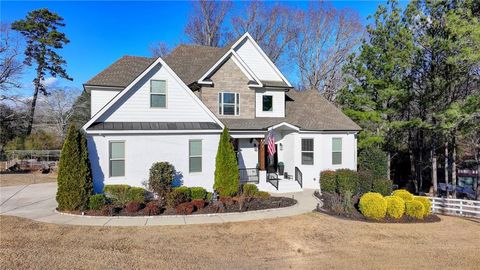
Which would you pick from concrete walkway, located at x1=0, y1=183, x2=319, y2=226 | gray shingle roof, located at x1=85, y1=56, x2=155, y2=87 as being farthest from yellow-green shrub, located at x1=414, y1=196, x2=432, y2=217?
gray shingle roof, located at x1=85, y1=56, x2=155, y2=87

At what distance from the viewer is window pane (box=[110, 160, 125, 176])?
14.9m

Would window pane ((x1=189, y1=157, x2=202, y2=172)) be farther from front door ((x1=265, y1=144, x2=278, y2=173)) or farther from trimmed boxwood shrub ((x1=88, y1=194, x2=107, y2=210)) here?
front door ((x1=265, y1=144, x2=278, y2=173))

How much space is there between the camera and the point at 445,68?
19.7 meters

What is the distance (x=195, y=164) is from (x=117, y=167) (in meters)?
3.67

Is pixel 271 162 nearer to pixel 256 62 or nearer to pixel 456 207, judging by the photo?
pixel 256 62

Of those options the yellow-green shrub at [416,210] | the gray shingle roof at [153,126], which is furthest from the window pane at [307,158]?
the yellow-green shrub at [416,210]

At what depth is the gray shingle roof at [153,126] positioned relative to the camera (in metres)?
14.7

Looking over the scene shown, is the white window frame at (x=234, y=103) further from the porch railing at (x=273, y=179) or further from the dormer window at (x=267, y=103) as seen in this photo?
the porch railing at (x=273, y=179)

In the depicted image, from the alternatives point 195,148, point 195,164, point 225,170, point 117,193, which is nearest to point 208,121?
point 195,148

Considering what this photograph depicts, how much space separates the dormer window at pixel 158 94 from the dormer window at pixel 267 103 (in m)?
7.77

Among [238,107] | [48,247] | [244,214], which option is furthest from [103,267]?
[238,107]

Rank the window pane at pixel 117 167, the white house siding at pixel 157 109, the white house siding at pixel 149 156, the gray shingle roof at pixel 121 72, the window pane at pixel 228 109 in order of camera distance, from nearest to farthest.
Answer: the white house siding at pixel 149 156
the window pane at pixel 117 167
the white house siding at pixel 157 109
the gray shingle roof at pixel 121 72
the window pane at pixel 228 109

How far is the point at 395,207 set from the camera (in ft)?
43.1

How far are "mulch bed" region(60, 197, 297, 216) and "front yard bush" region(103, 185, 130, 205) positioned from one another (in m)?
0.73
